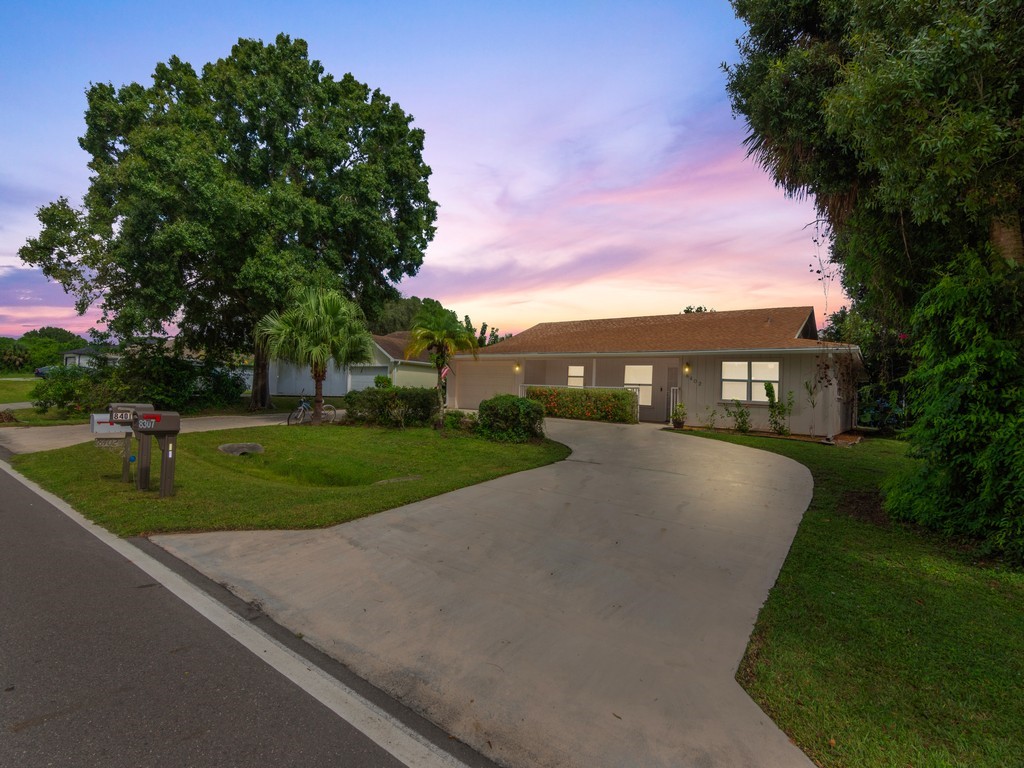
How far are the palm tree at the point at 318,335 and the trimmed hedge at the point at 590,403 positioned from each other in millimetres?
6348

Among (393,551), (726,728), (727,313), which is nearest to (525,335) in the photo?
(727,313)

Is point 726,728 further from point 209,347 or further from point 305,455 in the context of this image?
point 209,347

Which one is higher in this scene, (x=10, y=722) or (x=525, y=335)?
(x=525, y=335)

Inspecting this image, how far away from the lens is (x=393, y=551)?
478 centimetres

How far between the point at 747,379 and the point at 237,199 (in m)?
17.6

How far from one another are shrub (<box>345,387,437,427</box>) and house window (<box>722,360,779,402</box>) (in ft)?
31.3

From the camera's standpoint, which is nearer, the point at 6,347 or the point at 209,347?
the point at 209,347

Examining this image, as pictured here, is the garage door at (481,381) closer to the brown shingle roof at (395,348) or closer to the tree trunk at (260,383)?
the brown shingle roof at (395,348)

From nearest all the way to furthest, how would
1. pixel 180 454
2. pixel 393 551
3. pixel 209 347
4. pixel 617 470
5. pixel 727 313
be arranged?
1. pixel 393 551
2. pixel 617 470
3. pixel 180 454
4. pixel 727 313
5. pixel 209 347

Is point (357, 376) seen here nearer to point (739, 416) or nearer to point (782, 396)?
point (739, 416)

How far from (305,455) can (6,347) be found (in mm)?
59954

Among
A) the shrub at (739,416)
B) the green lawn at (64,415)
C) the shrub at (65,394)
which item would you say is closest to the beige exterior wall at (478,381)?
the green lawn at (64,415)

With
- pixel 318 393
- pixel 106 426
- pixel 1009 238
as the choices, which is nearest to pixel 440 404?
pixel 318 393

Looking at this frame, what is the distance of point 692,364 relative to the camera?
1677 cm
